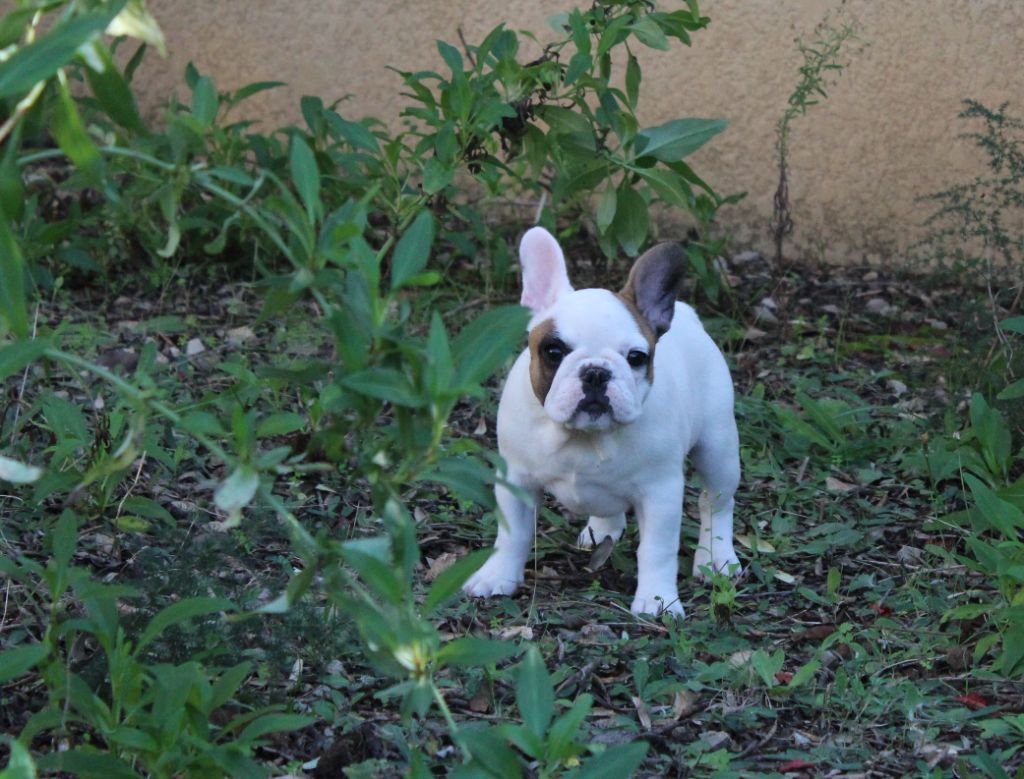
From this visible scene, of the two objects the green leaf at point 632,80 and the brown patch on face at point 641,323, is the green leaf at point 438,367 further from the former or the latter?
the green leaf at point 632,80

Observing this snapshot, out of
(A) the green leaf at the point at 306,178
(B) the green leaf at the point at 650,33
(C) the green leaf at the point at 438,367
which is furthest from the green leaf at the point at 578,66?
(C) the green leaf at the point at 438,367

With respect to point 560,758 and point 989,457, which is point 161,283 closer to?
point 989,457

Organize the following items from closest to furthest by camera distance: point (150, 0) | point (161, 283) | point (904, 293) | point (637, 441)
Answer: point (637, 441) < point (161, 283) < point (904, 293) < point (150, 0)

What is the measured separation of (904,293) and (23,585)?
14.8 ft

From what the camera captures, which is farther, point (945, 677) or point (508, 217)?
point (508, 217)

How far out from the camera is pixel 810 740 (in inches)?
126

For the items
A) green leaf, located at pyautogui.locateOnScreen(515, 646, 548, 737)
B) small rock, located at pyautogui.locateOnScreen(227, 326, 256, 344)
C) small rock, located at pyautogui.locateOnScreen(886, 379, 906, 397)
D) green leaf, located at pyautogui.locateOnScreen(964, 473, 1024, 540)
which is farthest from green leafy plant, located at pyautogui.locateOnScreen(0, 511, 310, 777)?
small rock, located at pyautogui.locateOnScreen(886, 379, 906, 397)

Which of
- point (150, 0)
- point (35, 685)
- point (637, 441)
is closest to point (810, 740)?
point (637, 441)

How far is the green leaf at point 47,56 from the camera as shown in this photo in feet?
6.12

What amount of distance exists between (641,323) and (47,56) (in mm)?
2180

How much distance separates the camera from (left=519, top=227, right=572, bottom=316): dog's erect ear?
3.90 meters

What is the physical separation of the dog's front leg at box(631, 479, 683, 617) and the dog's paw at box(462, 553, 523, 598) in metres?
0.35

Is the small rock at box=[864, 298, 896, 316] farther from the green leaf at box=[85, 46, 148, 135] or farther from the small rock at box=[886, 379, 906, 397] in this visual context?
the green leaf at box=[85, 46, 148, 135]

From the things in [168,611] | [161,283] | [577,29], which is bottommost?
[161,283]
